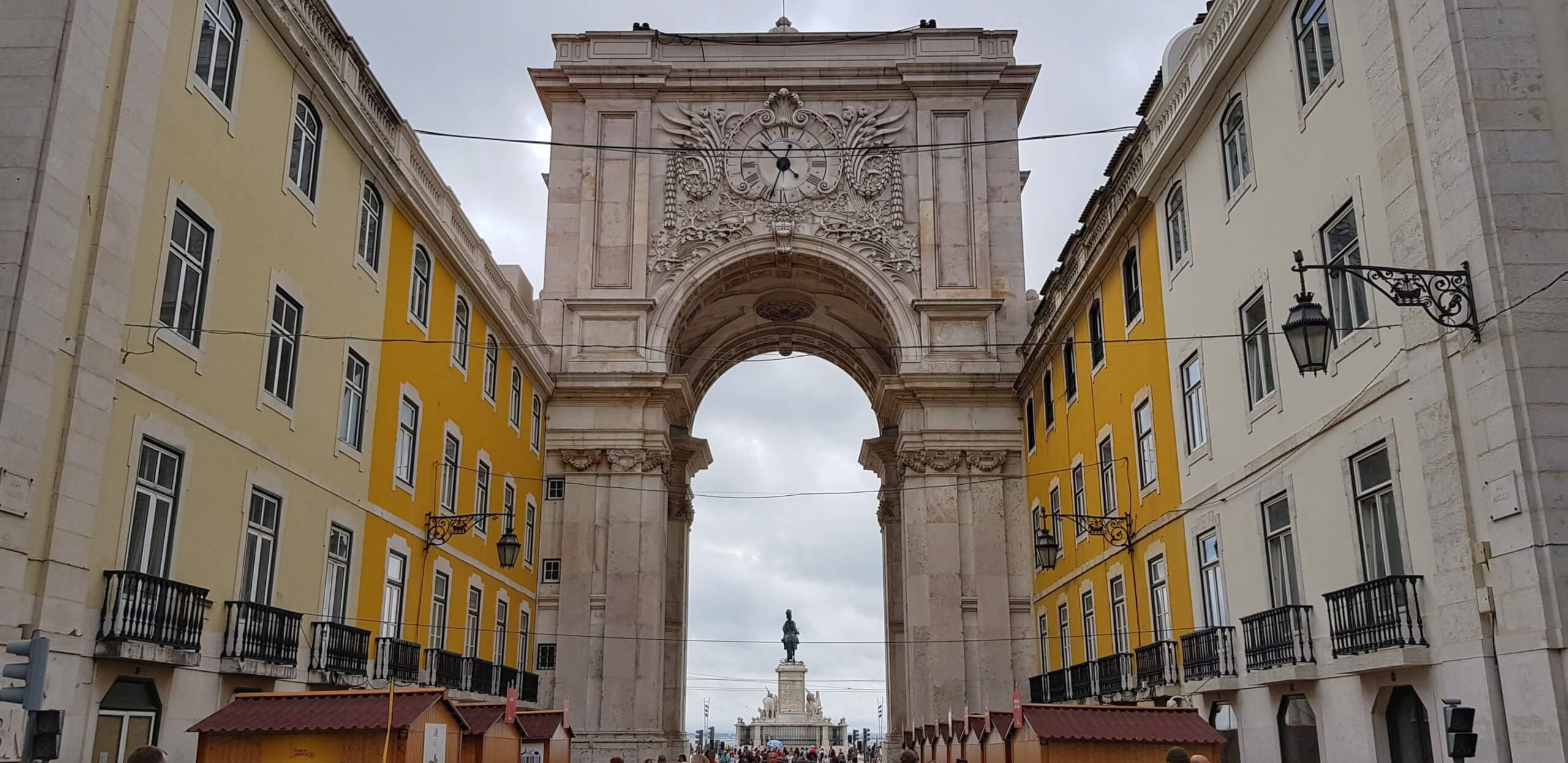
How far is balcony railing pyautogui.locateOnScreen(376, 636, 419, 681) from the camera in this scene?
19969 mm

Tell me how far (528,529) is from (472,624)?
5941mm

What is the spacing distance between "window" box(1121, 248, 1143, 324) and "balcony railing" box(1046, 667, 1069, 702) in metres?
8.42

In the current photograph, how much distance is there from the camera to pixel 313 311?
18250mm

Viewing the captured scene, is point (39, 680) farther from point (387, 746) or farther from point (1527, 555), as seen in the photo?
point (1527, 555)

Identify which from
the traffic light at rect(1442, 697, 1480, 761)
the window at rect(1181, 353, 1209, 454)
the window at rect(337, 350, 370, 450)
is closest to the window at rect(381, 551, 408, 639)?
the window at rect(337, 350, 370, 450)

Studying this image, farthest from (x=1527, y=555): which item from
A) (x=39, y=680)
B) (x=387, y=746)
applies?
(x=39, y=680)

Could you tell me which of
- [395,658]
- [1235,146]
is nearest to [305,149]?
[395,658]

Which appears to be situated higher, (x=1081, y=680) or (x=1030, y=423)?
(x=1030, y=423)

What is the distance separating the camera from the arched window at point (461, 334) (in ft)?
82.2

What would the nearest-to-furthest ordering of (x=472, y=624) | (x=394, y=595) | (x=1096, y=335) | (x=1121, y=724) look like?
(x=1121, y=724), (x=394, y=595), (x=1096, y=335), (x=472, y=624)

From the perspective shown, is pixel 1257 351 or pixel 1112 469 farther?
pixel 1112 469

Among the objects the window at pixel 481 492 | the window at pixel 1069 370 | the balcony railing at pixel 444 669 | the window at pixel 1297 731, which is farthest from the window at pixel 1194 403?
the window at pixel 481 492

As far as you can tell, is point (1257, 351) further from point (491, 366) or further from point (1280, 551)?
point (491, 366)

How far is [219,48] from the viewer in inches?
624
